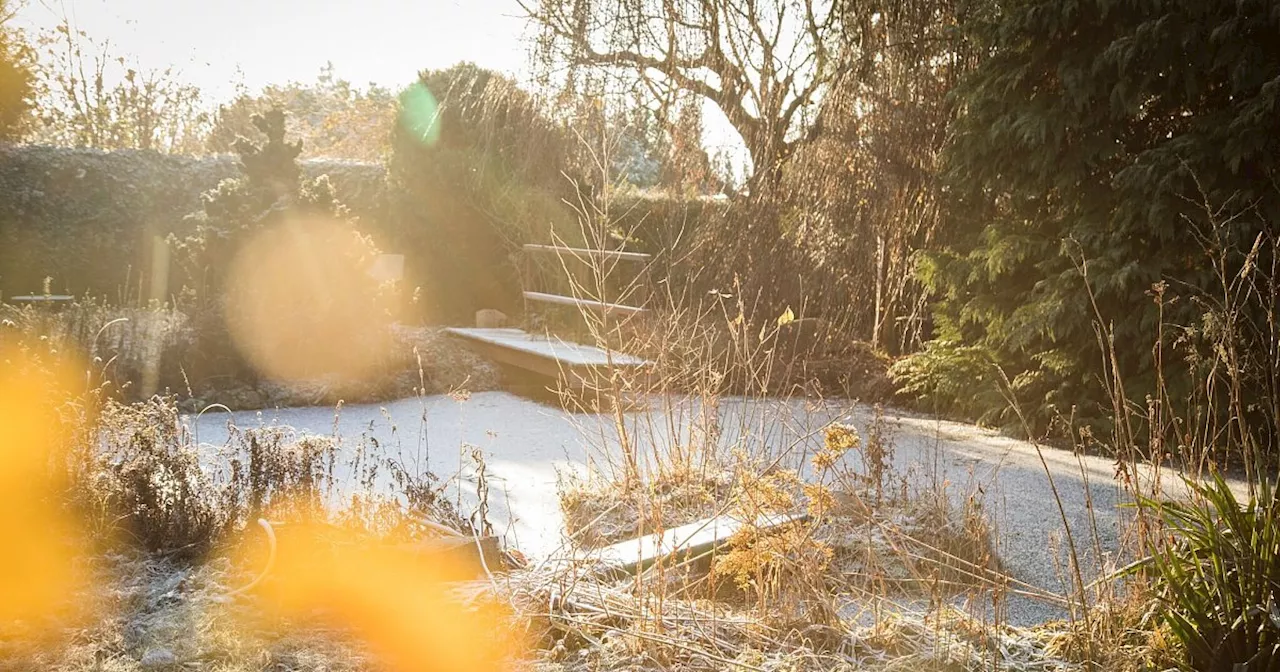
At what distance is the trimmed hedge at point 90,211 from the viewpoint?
29.8 ft

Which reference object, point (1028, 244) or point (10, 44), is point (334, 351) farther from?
point (10, 44)

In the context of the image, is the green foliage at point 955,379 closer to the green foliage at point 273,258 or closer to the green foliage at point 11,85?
the green foliage at point 273,258

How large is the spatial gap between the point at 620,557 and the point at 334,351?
183 inches

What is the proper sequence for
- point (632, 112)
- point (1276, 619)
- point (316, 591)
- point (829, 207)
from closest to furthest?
point (1276, 619) < point (316, 591) < point (829, 207) < point (632, 112)

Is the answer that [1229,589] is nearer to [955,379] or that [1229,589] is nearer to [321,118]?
[955,379]

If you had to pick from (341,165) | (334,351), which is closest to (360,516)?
(334,351)

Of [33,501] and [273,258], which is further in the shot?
[273,258]

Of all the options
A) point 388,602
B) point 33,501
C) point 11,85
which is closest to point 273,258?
point 33,501

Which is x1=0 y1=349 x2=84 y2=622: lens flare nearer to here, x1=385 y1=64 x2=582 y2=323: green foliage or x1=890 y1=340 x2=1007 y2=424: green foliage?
x1=890 y1=340 x2=1007 y2=424: green foliage

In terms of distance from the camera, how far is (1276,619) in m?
2.17

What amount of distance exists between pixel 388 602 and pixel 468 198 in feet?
25.6

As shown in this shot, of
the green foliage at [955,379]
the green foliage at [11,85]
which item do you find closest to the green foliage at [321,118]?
the green foliage at [11,85]

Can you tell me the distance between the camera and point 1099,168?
5.42 m

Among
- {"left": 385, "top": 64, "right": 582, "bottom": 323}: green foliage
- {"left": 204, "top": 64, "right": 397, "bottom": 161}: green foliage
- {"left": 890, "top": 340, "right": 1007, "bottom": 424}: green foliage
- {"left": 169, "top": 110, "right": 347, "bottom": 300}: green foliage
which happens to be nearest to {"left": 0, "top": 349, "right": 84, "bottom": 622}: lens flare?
{"left": 169, "top": 110, "right": 347, "bottom": 300}: green foliage
